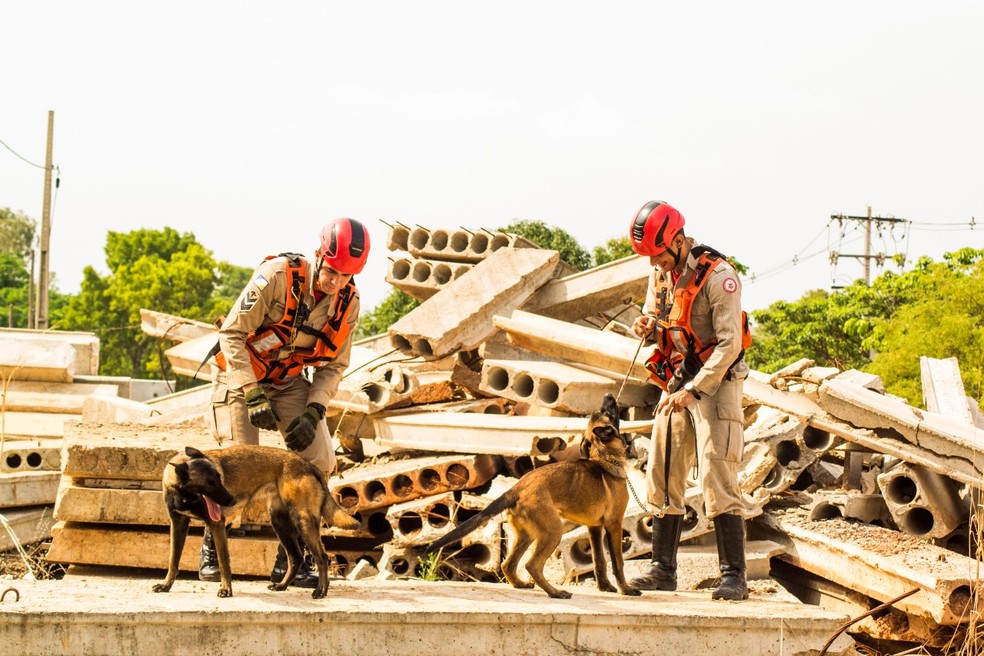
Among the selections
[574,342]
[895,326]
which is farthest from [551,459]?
[895,326]

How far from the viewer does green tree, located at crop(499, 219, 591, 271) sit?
23.3 meters

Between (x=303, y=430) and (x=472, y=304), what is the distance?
180 inches

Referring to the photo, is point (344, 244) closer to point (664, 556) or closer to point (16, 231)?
point (664, 556)

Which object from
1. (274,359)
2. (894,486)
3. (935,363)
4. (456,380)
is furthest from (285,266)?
(935,363)

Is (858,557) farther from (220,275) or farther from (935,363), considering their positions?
(220,275)

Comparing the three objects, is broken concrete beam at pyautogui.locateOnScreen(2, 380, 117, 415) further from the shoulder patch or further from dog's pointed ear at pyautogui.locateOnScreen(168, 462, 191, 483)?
dog's pointed ear at pyautogui.locateOnScreen(168, 462, 191, 483)

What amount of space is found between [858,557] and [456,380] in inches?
156

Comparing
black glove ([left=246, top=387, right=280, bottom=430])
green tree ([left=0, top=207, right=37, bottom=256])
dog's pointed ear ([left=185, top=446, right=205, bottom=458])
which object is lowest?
dog's pointed ear ([left=185, top=446, right=205, bottom=458])

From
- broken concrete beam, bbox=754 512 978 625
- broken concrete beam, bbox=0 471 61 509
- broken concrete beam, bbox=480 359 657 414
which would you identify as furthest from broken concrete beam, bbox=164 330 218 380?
broken concrete beam, bbox=754 512 978 625

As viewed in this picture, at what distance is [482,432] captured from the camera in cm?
941

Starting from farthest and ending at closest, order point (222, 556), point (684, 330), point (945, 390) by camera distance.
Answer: point (945, 390) → point (684, 330) → point (222, 556)

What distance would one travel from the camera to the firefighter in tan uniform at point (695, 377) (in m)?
6.61

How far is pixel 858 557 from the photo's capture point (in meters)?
8.02

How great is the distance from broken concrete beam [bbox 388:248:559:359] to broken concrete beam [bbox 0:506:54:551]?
3718 mm
